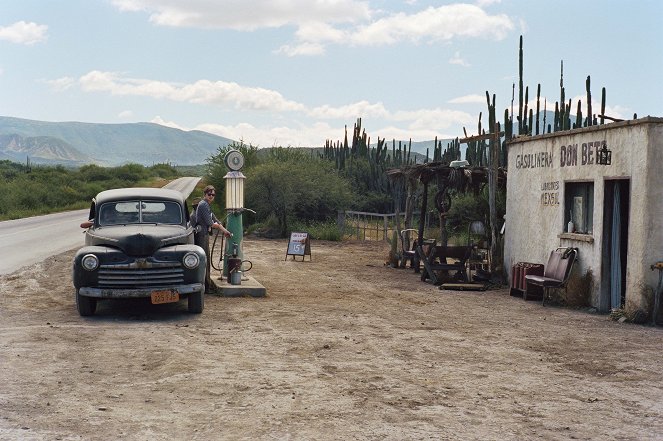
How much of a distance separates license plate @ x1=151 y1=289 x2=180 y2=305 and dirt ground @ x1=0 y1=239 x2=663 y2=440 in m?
0.31

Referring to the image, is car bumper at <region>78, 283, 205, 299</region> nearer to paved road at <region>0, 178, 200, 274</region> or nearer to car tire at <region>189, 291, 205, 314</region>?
car tire at <region>189, 291, 205, 314</region>

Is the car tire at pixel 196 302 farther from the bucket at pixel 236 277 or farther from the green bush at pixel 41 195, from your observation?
the green bush at pixel 41 195

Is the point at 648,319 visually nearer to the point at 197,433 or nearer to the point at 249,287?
the point at 249,287

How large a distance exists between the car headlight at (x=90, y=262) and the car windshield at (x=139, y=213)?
4.59 ft

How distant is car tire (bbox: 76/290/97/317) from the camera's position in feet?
36.9

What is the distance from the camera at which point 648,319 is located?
39.9ft

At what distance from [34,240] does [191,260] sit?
49.0ft

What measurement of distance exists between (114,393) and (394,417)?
8.64ft

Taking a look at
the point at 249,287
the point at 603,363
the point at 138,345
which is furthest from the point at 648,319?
the point at 138,345

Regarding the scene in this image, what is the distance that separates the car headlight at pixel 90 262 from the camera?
11016mm

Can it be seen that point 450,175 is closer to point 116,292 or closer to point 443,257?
point 443,257

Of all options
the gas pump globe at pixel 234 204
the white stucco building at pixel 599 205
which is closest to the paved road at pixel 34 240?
the gas pump globe at pixel 234 204

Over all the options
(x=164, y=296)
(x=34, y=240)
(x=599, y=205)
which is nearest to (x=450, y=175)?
(x=599, y=205)

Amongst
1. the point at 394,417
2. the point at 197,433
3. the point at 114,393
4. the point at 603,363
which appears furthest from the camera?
the point at 603,363
